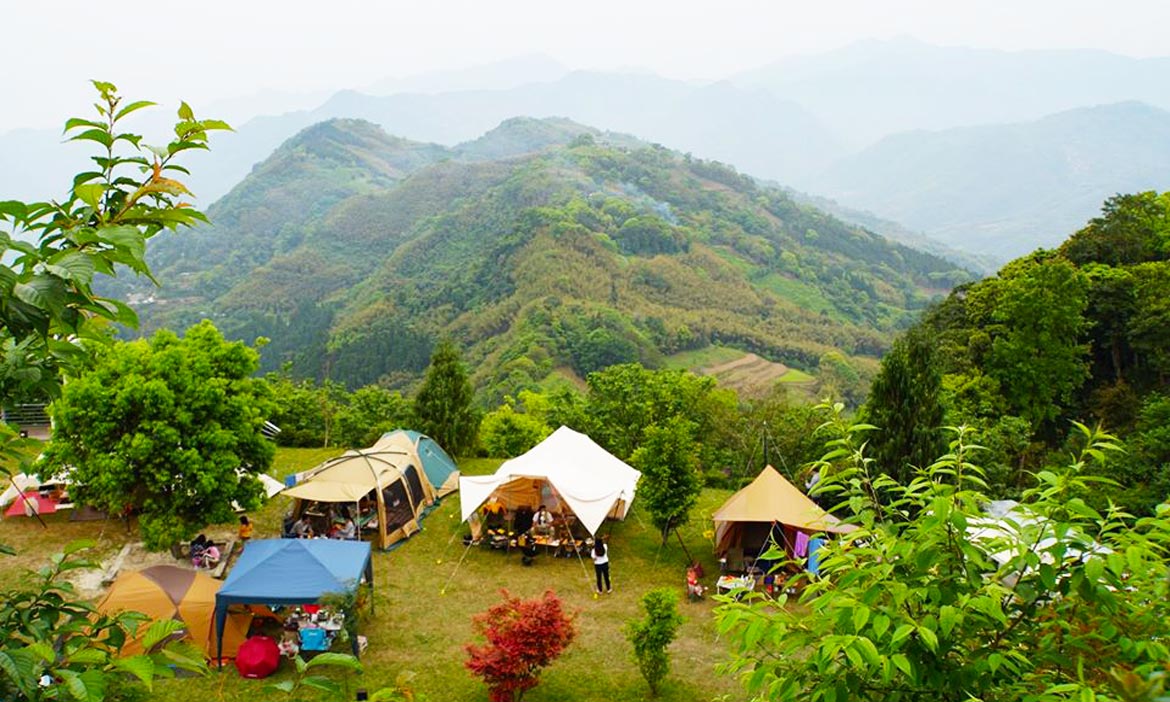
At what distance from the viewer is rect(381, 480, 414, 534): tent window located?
13594 millimetres

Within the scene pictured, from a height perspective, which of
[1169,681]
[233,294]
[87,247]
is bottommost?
[233,294]

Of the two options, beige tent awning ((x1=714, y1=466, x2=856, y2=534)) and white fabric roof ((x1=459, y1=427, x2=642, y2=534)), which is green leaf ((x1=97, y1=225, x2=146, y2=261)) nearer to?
white fabric roof ((x1=459, y1=427, x2=642, y2=534))

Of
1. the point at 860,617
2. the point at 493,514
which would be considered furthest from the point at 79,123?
the point at 493,514

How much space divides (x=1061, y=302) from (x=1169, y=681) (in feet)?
72.1

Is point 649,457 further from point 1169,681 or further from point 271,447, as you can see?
point 1169,681

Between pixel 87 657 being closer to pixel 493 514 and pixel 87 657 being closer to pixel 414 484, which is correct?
pixel 493 514

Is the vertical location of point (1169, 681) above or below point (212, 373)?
above

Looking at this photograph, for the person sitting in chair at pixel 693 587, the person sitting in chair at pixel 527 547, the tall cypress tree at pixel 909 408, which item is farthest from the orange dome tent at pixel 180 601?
the tall cypress tree at pixel 909 408

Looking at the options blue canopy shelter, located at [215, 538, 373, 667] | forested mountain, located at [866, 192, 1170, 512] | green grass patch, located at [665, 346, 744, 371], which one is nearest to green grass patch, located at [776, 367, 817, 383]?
Result: green grass patch, located at [665, 346, 744, 371]

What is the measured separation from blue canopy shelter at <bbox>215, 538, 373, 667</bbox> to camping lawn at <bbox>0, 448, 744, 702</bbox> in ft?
2.83

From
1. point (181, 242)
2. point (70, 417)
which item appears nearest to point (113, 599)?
point (70, 417)

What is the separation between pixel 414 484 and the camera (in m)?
14.8

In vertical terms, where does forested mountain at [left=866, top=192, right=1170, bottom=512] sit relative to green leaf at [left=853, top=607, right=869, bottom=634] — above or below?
below

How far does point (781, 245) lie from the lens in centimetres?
10050
